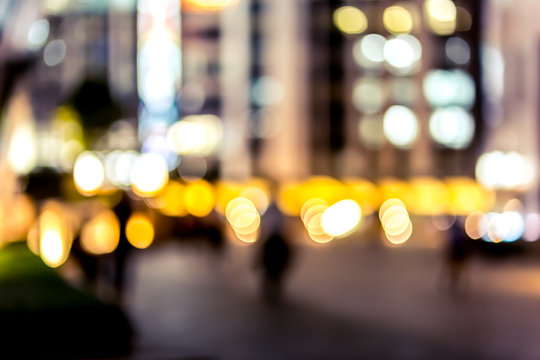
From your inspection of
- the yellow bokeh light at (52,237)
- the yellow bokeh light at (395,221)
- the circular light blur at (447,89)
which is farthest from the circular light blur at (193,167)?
the yellow bokeh light at (52,237)

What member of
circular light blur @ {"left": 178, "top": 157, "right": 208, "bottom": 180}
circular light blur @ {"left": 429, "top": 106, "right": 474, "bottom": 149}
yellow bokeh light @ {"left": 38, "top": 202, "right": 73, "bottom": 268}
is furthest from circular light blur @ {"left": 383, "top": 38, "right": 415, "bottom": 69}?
yellow bokeh light @ {"left": 38, "top": 202, "right": 73, "bottom": 268}

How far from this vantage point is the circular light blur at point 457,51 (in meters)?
98.2

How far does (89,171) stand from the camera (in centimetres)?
4378

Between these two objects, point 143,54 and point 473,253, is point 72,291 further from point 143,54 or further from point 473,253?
point 143,54

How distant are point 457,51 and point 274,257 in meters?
82.7

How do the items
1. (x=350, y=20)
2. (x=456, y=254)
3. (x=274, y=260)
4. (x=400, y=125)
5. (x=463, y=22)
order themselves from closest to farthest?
(x=274, y=260), (x=456, y=254), (x=400, y=125), (x=350, y=20), (x=463, y=22)

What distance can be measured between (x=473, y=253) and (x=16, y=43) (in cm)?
2207

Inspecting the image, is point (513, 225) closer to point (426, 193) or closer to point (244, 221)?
point (244, 221)

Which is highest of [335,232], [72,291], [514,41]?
[514,41]

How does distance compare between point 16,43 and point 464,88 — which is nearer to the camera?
point 16,43

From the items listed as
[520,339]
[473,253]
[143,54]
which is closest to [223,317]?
[520,339]

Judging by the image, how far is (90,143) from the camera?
40.7 meters

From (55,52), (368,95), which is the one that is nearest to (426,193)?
(368,95)

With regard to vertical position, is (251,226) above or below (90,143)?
below
